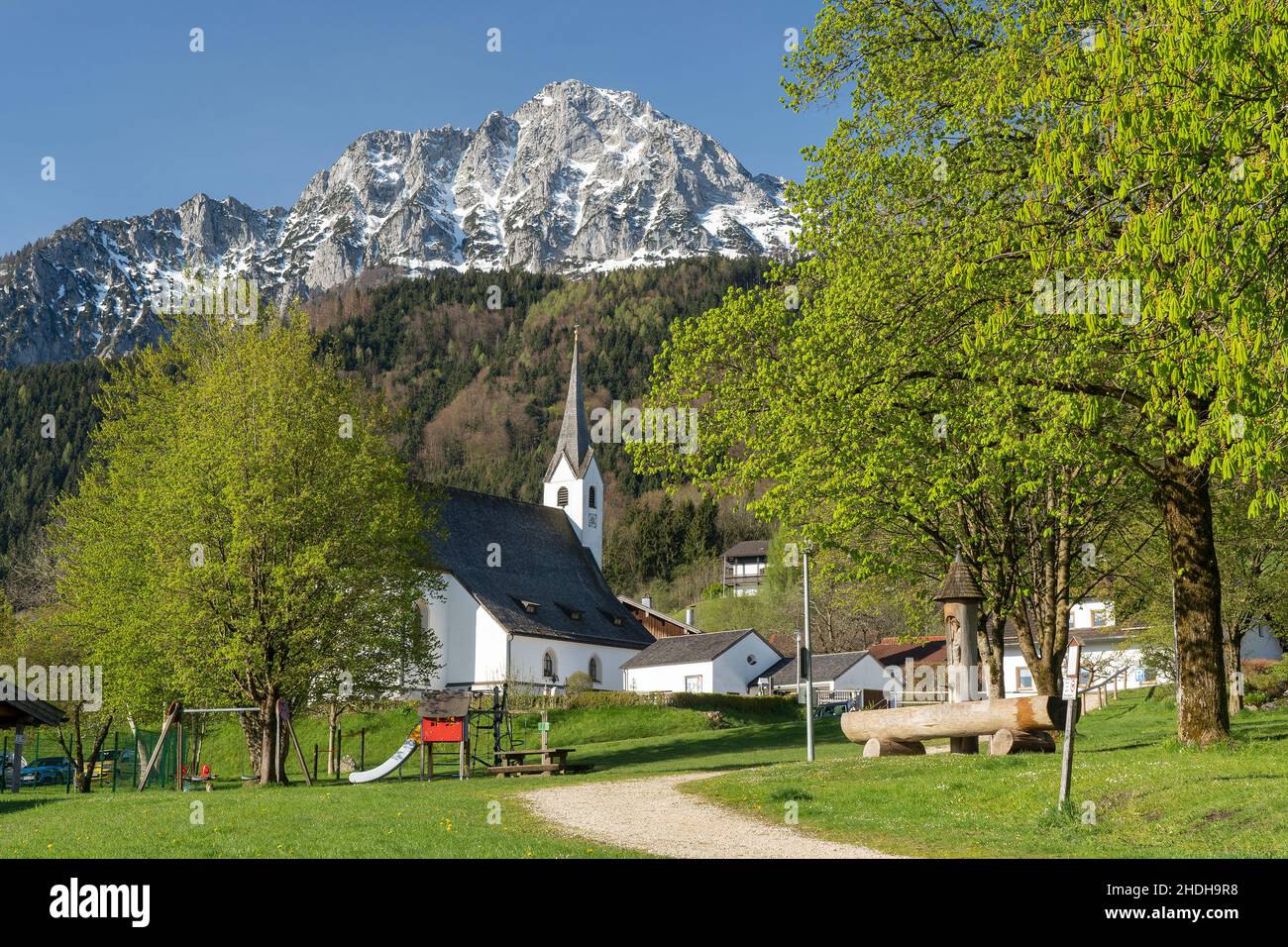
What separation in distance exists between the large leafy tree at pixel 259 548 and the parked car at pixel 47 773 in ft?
68.4

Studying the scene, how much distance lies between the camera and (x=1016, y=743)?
2439 cm

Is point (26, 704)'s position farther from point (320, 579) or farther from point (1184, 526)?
point (1184, 526)

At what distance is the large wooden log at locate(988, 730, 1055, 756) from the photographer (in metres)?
24.3

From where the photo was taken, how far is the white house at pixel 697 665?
257ft

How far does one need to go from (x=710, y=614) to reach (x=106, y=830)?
89151mm

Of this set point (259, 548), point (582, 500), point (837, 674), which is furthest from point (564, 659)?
point (259, 548)

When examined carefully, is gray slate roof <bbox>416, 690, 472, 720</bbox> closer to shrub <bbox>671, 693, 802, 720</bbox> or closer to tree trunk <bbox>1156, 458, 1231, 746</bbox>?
tree trunk <bbox>1156, 458, 1231, 746</bbox>

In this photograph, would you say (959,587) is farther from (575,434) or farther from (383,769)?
(575,434)

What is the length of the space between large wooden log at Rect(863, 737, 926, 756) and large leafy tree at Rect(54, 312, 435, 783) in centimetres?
1404

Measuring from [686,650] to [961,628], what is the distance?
174 ft

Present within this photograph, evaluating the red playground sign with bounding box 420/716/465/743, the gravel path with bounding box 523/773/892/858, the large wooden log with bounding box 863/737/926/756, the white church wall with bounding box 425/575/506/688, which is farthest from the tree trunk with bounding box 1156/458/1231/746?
the white church wall with bounding box 425/575/506/688
